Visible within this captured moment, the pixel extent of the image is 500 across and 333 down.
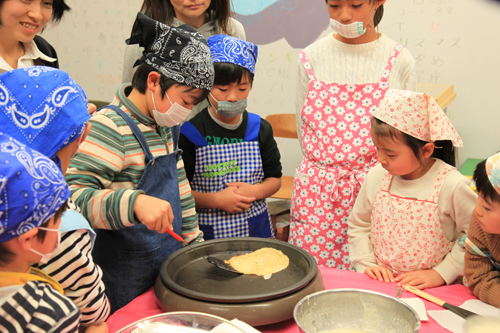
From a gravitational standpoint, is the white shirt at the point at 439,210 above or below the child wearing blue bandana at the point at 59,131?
below

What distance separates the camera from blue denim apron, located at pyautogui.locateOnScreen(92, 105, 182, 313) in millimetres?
1188

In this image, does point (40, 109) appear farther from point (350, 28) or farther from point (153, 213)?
point (350, 28)

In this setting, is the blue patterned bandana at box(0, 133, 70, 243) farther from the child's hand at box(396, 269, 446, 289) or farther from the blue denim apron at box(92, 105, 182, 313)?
the child's hand at box(396, 269, 446, 289)

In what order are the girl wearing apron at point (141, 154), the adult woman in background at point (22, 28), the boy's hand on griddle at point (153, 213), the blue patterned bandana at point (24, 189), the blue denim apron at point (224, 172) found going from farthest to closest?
the blue denim apron at point (224, 172) → the adult woman in background at point (22, 28) → the girl wearing apron at point (141, 154) → the boy's hand on griddle at point (153, 213) → the blue patterned bandana at point (24, 189)

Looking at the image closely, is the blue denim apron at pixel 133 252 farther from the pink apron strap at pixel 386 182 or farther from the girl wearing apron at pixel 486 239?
the girl wearing apron at pixel 486 239

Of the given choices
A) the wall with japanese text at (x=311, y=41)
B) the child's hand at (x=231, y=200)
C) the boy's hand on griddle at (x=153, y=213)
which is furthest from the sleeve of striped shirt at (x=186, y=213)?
the wall with japanese text at (x=311, y=41)

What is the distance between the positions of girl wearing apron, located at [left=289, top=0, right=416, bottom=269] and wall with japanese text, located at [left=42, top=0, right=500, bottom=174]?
52.4 inches

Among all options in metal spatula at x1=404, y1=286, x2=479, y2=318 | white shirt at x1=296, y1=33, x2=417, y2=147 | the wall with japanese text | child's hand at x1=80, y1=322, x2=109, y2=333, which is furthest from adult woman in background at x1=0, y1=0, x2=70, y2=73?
the wall with japanese text

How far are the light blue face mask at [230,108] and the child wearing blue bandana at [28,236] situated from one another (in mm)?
1050

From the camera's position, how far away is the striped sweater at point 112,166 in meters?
1.04

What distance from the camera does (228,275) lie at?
1125 mm

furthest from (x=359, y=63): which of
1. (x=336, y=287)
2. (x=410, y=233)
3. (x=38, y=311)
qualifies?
(x=38, y=311)

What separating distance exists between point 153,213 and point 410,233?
33.2 inches

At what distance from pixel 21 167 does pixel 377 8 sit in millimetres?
1562
